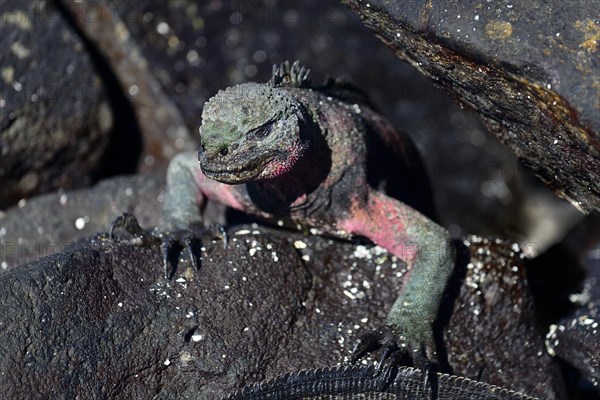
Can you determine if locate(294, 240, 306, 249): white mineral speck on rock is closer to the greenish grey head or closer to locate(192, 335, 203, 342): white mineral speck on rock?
the greenish grey head

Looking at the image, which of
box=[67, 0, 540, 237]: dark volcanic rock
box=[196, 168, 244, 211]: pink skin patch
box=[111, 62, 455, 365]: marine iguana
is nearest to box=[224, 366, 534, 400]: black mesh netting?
box=[111, 62, 455, 365]: marine iguana

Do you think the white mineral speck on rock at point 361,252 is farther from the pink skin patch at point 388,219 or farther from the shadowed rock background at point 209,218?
the pink skin patch at point 388,219

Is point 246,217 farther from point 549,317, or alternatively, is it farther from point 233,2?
point 233,2

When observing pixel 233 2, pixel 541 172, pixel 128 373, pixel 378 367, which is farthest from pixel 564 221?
pixel 128 373

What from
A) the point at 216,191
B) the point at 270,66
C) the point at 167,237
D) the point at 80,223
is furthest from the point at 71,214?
the point at 270,66

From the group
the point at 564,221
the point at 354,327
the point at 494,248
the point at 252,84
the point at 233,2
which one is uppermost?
the point at 252,84
